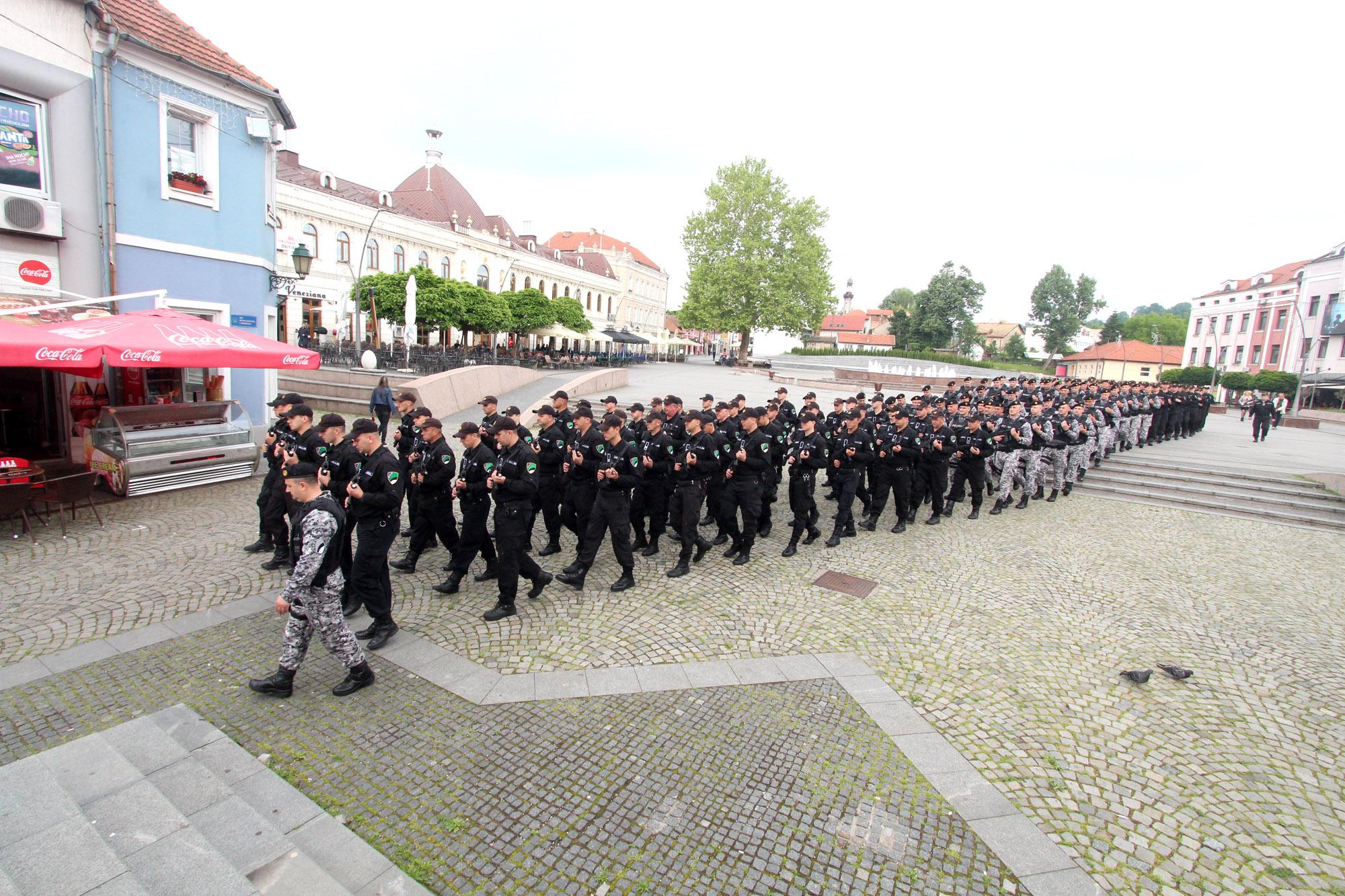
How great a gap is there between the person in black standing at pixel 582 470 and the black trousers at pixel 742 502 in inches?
71.1

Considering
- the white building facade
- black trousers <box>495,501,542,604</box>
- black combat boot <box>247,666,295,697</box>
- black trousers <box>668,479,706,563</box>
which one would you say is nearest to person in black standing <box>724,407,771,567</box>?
black trousers <box>668,479,706,563</box>

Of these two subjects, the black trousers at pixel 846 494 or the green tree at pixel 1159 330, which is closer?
the black trousers at pixel 846 494

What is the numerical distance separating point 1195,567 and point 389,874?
10.9 meters

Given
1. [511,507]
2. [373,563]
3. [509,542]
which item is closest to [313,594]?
[373,563]

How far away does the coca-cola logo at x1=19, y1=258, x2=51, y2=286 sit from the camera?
399 inches

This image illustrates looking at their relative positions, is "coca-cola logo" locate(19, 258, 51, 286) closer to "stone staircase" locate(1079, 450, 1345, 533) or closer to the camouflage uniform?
the camouflage uniform

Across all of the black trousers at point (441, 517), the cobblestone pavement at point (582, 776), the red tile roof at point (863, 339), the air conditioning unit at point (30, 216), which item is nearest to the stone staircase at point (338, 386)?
the air conditioning unit at point (30, 216)

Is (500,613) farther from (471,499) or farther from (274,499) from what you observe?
(274,499)

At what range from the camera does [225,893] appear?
293 cm

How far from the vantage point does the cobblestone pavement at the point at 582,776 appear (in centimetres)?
351

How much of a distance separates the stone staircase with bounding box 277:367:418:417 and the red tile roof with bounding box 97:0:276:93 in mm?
8932

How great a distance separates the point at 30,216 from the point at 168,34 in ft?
15.4

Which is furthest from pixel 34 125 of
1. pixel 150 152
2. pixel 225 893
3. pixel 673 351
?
pixel 673 351

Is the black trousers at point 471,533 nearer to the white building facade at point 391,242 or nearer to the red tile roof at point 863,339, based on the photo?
the white building facade at point 391,242
